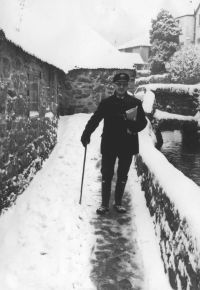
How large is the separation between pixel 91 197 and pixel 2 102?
219cm

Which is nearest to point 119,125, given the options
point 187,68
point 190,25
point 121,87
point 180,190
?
point 121,87

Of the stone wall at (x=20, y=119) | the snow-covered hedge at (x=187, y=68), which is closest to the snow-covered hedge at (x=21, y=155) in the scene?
the stone wall at (x=20, y=119)

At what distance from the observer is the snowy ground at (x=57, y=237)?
381cm

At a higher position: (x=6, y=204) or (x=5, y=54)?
(x=5, y=54)

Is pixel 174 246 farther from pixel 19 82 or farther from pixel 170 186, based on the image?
pixel 19 82

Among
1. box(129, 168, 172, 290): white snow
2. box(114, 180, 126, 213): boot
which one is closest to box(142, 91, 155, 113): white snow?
box(129, 168, 172, 290): white snow

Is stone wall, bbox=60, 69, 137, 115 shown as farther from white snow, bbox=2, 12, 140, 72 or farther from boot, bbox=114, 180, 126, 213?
boot, bbox=114, 180, 126, 213

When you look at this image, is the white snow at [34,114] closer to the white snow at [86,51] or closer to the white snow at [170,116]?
the white snow at [86,51]

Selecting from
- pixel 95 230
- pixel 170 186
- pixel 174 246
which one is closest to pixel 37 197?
pixel 95 230

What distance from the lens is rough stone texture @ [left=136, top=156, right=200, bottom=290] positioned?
2.81 metres

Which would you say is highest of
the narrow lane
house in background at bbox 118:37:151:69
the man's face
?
house in background at bbox 118:37:151:69

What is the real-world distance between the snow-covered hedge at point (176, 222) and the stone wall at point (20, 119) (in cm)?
231

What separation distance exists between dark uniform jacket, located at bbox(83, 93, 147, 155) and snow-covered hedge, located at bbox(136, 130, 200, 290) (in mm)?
569

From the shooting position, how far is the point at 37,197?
6160 millimetres
